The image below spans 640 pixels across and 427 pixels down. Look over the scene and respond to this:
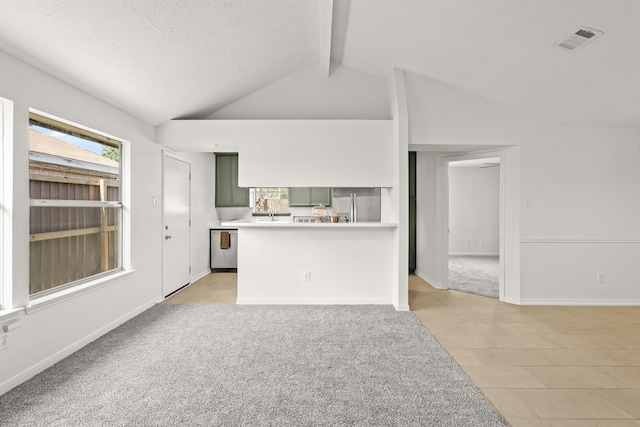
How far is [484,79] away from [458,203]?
5.34 m

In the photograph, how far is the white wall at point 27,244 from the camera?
2.23 meters

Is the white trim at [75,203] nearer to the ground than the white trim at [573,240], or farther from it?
farther from it

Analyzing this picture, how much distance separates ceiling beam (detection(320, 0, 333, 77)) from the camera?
2.84 m

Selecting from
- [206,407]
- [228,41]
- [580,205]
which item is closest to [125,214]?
[228,41]

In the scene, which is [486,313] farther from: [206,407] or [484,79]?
[206,407]

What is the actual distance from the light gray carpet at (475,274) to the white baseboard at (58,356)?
4.50 m

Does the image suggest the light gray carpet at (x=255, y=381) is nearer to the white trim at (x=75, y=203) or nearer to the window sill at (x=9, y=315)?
the window sill at (x=9, y=315)

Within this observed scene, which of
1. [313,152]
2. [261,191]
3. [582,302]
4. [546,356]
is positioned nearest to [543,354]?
[546,356]

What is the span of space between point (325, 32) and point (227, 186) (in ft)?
13.2

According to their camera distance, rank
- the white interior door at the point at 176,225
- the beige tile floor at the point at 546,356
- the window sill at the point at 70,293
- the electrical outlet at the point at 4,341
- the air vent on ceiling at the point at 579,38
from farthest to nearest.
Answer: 1. the white interior door at the point at 176,225
2. the air vent on ceiling at the point at 579,38
3. the window sill at the point at 70,293
4. the electrical outlet at the point at 4,341
5. the beige tile floor at the point at 546,356

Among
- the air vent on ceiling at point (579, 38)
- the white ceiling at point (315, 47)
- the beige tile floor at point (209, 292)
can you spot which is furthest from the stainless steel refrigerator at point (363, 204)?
the air vent on ceiling at point (579, 38)

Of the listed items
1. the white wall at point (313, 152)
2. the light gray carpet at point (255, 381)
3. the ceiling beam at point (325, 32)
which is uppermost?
the ceiling beam at point (325, 32)

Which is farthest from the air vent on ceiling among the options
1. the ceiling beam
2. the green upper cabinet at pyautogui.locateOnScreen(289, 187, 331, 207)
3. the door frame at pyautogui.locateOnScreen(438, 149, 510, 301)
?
the green upper cabinet at pyautogui.locateOnScreen(289, 187, 331, 207)

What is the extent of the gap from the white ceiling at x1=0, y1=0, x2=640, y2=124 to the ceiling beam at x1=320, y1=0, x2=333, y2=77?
0.10 m
